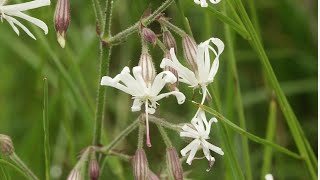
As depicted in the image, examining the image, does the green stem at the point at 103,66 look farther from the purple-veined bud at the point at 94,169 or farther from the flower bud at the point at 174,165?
the flower bud at the point at 174,165

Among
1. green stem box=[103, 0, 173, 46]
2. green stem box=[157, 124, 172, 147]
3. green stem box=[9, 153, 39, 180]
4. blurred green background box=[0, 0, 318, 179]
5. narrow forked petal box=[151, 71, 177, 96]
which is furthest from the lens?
blurred green background box=[0, 0, 318, 179]

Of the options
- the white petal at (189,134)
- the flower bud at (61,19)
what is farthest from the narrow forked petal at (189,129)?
the flower bud at (61,19)

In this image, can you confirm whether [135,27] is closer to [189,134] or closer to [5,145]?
[189,134]

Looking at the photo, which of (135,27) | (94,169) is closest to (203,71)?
(135,27)

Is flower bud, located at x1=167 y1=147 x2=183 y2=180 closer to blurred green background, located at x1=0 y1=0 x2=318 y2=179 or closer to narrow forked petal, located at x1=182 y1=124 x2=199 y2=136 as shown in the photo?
narrow forked petal, located at x1=182 y1=124 x2=199 y2=136

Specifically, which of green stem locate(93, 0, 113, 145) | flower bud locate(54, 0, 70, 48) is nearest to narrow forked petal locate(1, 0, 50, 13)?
flower bud locate(54, 0, 70, 48)

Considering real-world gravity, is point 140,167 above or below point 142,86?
below
